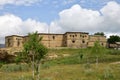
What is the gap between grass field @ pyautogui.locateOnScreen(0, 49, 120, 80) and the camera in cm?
4522

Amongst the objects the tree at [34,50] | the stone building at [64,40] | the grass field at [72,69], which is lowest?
the grass field at [72,69]

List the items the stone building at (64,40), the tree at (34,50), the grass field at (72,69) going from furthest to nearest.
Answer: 1. the stone building at (64,40)
2. the grass field at (72,69)
3. the tree at (34,50)

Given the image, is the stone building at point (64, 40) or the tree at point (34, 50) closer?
the tree at point (34, 50)

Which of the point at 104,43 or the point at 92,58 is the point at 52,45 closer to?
the point at 104,43

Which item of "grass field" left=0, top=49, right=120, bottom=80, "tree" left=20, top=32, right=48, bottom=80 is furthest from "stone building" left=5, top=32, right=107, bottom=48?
"tree" left=20, top=32, right=48, bottom=80

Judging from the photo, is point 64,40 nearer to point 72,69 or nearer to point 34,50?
point 72,69

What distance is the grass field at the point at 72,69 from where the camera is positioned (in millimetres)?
45219

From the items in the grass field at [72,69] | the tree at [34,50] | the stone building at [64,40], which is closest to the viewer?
the tree at [34,50]

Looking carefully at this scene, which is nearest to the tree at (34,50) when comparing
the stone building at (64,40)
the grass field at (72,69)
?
the grass field at (72,69)

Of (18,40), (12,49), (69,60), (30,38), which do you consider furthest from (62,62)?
(18,40)

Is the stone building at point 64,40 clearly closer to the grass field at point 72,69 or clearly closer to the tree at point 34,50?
the grass field at point 72,69

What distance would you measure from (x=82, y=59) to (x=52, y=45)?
38.9m

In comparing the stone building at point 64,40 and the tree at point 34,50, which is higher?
the stone building at point 64,40

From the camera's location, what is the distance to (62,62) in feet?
266
